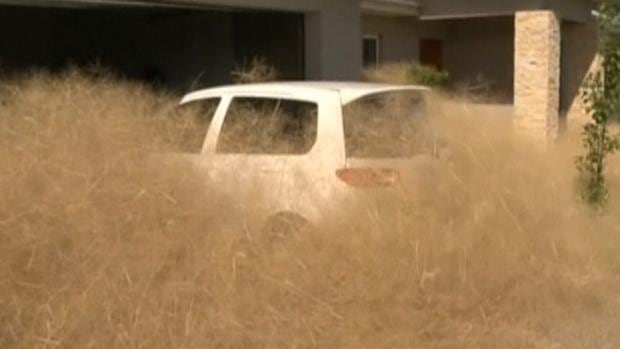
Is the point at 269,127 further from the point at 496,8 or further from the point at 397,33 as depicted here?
the point at 397,33

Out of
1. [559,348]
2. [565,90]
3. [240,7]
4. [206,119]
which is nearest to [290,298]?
[559,348]

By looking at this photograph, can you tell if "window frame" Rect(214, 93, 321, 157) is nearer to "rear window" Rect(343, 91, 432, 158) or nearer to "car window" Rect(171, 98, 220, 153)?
"car window" Rect(171, 98, 220, 153)

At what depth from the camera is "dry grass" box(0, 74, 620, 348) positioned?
5215mm

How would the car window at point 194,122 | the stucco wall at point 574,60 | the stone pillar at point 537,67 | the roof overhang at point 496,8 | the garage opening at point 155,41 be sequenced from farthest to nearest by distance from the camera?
the stucco wall at point 574,60
the roof overhang at point 496,8
the stone pillar at point 537,67
the garage opening at point 155,41
the car window at point 194,122

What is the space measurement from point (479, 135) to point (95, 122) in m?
3.24

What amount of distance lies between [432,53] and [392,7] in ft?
17.2

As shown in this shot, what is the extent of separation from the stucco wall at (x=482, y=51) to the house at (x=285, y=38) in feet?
1.79

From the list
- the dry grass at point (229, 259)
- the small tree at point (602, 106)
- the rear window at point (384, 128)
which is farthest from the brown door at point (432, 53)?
the dry grass at point (229, 259)

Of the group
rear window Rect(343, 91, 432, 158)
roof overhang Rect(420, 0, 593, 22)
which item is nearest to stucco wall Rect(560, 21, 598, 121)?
roof overhang Rect(420, 0, 593, 22)

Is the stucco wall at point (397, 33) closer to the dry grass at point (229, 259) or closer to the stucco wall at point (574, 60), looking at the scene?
the stucco wall at point (574, 60)

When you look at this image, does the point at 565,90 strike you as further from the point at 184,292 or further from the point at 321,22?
the point at 184,292

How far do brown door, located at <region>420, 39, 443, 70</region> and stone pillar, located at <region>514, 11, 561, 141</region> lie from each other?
5674mm

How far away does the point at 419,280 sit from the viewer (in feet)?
20.0

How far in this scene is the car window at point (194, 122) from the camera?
673 centimetres
